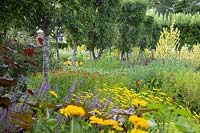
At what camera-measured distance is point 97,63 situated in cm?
1670

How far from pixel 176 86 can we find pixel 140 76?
1.27 m

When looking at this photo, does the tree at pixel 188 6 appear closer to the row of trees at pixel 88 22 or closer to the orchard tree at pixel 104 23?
the row of trees at pixel 88 22

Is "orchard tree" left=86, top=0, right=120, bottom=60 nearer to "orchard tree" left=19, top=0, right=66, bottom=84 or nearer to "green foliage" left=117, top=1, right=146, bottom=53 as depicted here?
"green foliage" left=117, top=1, right=146, bottom=53

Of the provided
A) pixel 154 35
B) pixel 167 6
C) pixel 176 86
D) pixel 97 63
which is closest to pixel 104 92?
pixel 176 86

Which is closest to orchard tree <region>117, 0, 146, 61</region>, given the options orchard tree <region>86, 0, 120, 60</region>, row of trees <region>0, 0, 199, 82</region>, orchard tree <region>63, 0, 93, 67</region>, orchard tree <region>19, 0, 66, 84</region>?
row of trees <region>0, 0, 199, 82</region>

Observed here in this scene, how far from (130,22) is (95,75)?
33.8 ft

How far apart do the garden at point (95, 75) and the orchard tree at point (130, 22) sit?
0.16ft

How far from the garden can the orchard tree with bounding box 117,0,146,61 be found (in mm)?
48

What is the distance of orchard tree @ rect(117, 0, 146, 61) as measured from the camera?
18.0 meters

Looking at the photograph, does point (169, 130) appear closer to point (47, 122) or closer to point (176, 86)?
point (47, 122)

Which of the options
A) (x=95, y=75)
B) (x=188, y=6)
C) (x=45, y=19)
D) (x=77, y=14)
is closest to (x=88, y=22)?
(x=77, y=14)

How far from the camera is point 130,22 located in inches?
722

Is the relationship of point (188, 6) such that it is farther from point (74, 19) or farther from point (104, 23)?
point (74, 19)

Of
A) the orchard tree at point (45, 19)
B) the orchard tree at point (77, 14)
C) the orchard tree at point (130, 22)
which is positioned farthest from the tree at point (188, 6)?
the orchard tree at point (45, 19)
